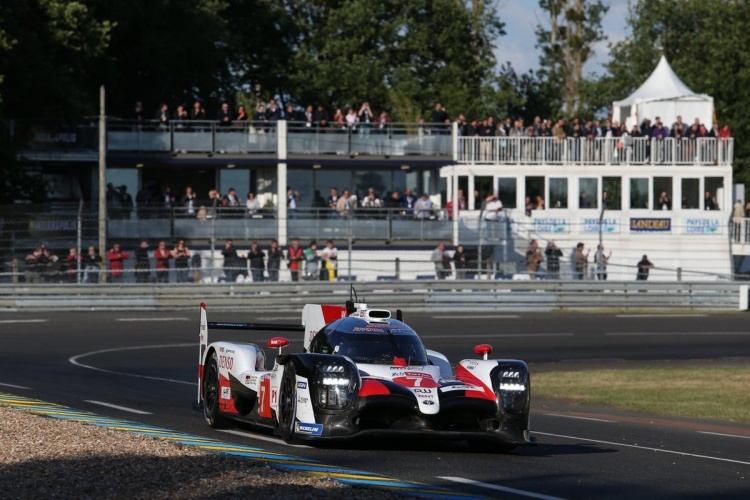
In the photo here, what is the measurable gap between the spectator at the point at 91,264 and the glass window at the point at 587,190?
791 inches

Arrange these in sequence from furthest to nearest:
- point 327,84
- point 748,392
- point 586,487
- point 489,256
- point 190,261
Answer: point 327,84 < point 489,256 < point 190,261 < point 748,392 < point 586,487

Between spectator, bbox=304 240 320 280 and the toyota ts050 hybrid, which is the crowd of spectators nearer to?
spectator, bbox=304 240 320 280

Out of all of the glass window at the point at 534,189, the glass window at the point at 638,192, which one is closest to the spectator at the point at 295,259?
the glass window at the point at 534,189

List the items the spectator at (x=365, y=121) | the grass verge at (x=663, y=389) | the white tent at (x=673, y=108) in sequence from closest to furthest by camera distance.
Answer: the grass verge at (x=663, y=389), the spectator at (x=365, y=121), the white tent at (x=673, y=108)

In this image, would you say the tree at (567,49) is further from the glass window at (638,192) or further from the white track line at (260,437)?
the white track line at (260,437)

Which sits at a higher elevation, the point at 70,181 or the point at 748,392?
the point at 70,181

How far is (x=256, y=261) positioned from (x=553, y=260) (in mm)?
8032

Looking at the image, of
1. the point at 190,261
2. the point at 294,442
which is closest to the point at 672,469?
the point at 294,442

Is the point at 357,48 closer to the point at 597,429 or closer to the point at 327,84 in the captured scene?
the point at 327,84

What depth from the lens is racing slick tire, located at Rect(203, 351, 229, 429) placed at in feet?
44.0

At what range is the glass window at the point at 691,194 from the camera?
4653cm

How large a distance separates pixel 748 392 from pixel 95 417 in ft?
35.2

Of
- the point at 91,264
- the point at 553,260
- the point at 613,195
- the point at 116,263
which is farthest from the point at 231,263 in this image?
the point at 613,195

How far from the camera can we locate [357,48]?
201 ft
